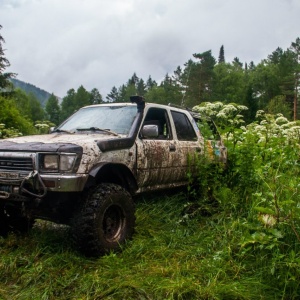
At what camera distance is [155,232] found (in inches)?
175

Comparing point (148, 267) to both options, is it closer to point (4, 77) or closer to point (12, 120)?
point (12, 120)

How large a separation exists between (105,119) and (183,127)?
155 cm

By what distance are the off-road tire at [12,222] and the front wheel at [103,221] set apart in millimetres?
1143

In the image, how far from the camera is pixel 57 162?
3.63 meters

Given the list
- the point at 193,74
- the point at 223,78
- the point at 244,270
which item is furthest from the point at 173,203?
the point at 223,78

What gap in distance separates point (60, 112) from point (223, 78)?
4805 centimetres

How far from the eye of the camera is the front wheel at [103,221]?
369 cm

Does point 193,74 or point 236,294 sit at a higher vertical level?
point 193,74

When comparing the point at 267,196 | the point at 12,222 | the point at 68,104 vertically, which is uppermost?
the point at 68,104

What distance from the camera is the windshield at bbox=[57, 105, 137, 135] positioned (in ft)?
16.0

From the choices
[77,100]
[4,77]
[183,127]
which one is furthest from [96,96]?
[183,127]

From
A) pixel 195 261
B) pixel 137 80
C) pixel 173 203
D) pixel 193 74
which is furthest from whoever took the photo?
pixel 137 80

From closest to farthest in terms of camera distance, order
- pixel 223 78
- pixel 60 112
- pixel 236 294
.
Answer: pixel 236 294 → pixel 223 78 → pixel 60 112

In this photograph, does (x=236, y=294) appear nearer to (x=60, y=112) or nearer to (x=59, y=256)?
(x=59, y=256)
